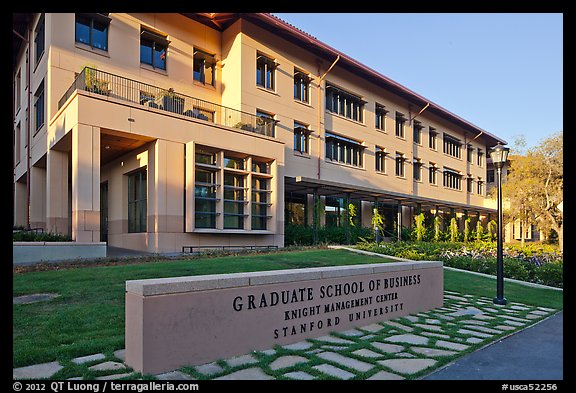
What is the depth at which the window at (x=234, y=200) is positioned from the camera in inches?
794

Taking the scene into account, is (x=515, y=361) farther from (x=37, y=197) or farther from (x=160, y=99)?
(x=37, y=197)

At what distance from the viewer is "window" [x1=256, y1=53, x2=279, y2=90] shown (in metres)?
24.0

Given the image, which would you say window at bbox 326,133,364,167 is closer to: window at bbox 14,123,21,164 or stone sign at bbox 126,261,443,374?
window at bbox 14,123,21,164

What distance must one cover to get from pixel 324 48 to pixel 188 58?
8.23 m

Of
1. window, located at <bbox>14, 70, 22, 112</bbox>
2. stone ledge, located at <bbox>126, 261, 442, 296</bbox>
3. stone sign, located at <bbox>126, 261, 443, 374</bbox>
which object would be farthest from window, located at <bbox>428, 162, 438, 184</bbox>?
stone ledge, located at <bbox>126, 261, 442, 296</bbox>

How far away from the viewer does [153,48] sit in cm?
2156

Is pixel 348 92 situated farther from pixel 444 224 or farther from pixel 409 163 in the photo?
pixel 444 224

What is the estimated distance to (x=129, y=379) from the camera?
177 inches

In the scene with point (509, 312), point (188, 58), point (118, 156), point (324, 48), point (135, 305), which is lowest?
point (509, 312)

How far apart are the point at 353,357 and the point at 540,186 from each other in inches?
1421

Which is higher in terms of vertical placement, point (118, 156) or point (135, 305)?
point (118, 156)

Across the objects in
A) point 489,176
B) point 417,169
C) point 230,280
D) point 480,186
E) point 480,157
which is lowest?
point 230,280

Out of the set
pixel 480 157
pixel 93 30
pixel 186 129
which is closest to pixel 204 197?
pixel 186 129

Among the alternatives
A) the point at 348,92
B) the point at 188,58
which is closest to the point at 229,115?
the point at 188,58
